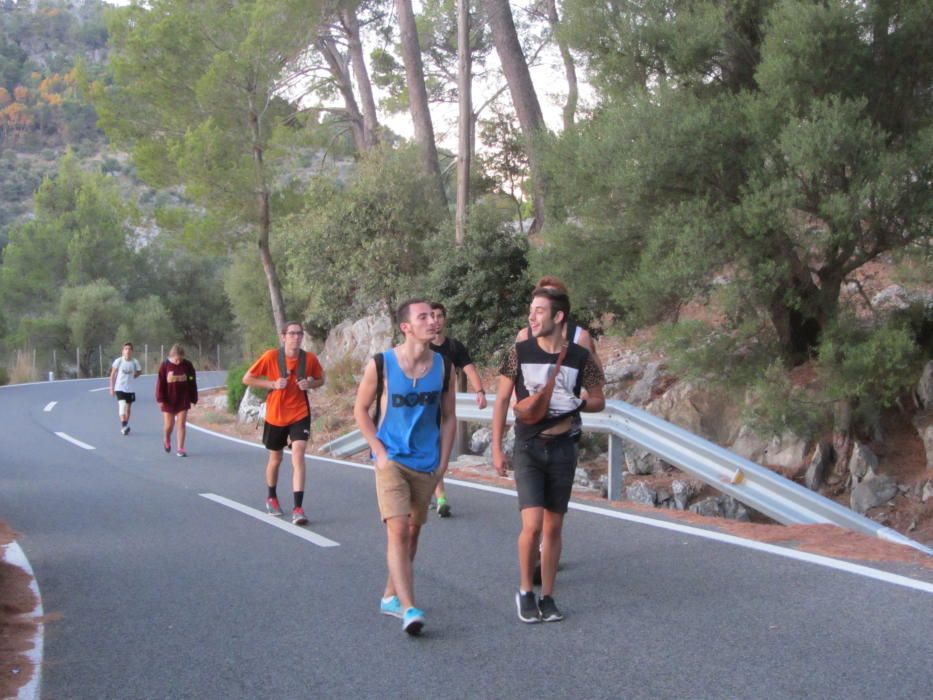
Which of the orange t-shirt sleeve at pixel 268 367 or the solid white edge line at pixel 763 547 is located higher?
the orange t-shirt sleeve at pixel 268 367

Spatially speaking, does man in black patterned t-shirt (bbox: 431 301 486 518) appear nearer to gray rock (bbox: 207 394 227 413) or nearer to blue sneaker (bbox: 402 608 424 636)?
blue sneaker (bbox: 402 608 424 636)

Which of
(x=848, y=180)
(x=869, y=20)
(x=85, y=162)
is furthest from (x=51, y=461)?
(x=85, y=162)

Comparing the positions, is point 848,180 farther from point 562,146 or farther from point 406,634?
point 406,634

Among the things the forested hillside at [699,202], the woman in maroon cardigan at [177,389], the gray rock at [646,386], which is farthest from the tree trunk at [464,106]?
the woman in maroon cardigan at [177,389]

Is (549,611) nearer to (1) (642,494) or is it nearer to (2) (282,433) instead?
(2) (282,433)

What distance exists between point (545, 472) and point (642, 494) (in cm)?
805

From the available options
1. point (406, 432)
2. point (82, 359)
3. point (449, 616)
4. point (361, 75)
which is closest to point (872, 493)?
point (449, 616)

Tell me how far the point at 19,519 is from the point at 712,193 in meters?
9.52

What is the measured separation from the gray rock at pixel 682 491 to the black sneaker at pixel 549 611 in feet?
25.9

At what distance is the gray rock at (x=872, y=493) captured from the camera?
41.5 ft

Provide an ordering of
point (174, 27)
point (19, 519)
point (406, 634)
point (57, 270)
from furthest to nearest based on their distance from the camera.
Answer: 1. point (57, 270)
2. point (174, 27)
3. point (19, 519)
4. point (406, 634)

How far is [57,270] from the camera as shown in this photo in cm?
5506

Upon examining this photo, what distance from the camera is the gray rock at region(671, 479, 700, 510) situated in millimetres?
13023

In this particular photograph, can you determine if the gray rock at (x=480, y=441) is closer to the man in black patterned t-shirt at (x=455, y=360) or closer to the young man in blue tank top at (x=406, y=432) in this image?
the man in black patterned t-shirt at (x=455, y=360)
